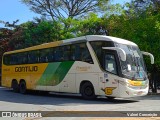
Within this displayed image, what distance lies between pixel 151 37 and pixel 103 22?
9.03m

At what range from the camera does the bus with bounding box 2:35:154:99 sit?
16359 millimetres

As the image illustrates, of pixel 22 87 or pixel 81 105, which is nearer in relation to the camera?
pixel 81 105

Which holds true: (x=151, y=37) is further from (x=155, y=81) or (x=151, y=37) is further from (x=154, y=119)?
(x=154, y=119)

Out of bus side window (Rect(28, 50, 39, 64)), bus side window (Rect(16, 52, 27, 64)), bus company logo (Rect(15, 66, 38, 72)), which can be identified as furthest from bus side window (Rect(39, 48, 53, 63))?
bus side window (Rect(16, 52, 27, 64))

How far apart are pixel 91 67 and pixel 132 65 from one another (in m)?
2.15

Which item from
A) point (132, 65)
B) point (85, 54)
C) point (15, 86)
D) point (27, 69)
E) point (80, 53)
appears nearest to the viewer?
point (132, 65)

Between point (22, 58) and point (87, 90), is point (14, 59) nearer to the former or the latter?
point (22, 58)

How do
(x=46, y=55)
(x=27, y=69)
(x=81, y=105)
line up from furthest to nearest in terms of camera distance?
(x=27, y=69) < (x=46, y=55) < (x=81, y=105)

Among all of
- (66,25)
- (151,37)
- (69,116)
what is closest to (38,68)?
(151,37)

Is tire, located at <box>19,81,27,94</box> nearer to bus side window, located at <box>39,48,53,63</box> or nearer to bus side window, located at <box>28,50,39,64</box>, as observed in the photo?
bus side window, located at <box>28,50,39,64</box>

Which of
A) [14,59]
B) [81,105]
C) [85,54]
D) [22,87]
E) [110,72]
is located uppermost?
[14,59]

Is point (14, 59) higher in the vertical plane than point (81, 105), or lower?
higher

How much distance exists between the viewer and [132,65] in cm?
1677

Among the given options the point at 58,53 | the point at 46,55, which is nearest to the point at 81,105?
the point at 58,53
